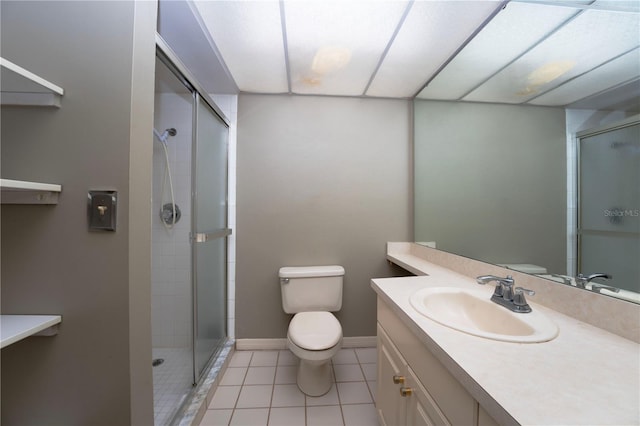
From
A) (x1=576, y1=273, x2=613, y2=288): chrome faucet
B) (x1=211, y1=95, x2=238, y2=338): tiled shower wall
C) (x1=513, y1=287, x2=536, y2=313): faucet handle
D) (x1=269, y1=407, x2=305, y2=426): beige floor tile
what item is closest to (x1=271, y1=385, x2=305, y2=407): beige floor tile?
(x1=269, y1=407, x2=305, y2=426): beige floor tile

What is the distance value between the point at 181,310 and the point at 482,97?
7.40 ft

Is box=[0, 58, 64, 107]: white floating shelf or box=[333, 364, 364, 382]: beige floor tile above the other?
box=[0, 58, 64, 107]: white floating shelf

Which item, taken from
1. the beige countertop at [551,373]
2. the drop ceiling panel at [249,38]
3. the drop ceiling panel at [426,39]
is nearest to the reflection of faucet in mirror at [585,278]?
the beige countertop at [551,373]

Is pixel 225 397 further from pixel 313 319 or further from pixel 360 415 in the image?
pixel 360 415

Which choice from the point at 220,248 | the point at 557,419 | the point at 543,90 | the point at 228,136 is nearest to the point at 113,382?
the point at 220,248

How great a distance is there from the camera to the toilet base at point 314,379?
1439 mm

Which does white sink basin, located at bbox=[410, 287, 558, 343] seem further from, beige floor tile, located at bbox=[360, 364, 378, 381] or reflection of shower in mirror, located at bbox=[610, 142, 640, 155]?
beige floor tile, located at bbox=[360, 364, 378, 381]

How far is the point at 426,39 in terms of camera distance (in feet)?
4.23

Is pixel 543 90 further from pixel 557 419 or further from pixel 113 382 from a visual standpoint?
pixel 113 382

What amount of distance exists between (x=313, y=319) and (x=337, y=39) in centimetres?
179

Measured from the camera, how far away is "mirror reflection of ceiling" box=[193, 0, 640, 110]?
791 mm

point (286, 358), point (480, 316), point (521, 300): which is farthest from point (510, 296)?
point (286, 358)

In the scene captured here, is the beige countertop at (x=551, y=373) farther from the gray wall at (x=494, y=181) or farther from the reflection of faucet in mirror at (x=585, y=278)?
the gray wall at (x=494, y=181)

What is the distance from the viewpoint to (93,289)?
75 centimetres
